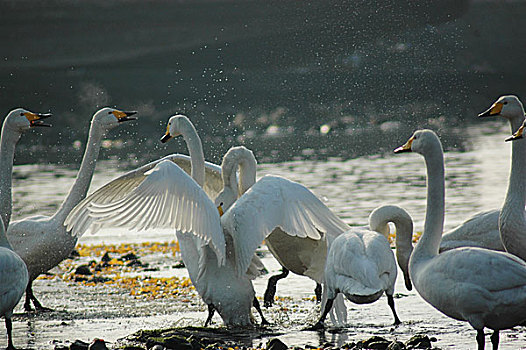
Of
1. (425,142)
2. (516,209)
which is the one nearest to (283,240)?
(425,142)

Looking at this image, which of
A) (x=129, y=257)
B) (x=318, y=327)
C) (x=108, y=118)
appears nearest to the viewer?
(x=318, y=327)

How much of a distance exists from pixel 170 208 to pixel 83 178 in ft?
9.04

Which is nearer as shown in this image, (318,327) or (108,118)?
(318,327)

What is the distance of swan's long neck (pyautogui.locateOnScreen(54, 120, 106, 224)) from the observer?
31.3 ft

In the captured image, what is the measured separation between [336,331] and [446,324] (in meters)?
1.02

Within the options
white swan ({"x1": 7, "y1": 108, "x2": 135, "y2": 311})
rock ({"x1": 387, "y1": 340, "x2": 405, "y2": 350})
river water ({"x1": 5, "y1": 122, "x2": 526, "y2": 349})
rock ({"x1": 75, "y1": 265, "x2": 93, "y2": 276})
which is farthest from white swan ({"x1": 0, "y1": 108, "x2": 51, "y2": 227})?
rock ({"x1": 387, "y1": 340, "x2": 405, "y2": 350})

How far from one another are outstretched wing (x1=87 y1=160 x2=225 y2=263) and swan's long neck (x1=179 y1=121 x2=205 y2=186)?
1.13 meters

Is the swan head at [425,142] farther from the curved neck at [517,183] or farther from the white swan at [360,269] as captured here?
the white swan at [360,269]

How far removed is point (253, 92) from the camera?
162ft

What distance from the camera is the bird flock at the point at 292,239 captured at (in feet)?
20.1

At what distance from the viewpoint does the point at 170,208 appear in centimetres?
746

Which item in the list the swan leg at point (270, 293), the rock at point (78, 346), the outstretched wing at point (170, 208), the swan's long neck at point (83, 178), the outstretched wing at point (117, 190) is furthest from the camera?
the swan's long neck at point (83, 178)

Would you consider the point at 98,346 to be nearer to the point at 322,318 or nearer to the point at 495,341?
the point at 322,318

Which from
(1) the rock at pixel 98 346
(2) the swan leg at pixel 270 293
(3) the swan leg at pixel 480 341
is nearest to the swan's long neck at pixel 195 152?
(2) the swan leg at pixel 270 293
